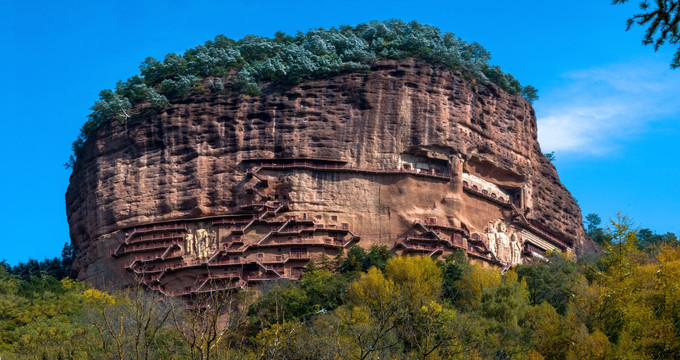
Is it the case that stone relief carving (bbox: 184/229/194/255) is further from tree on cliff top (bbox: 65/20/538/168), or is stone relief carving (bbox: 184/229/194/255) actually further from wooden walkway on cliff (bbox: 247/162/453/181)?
tree on cliff top (bbox: 65/20/538/168)

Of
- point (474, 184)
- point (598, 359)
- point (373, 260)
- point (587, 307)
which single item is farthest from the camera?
point (474, 184)

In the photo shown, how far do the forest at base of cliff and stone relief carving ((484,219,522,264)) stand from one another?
3301mm

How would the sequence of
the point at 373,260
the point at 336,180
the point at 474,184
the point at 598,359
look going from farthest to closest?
the point at 474,184 < the point at 336,180 < the point at 373,260 < the point at 598,359

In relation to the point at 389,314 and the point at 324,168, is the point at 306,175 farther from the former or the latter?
the point at 389,314

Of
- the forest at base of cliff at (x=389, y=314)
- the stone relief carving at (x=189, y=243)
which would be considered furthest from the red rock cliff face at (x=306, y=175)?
the forest at base of cliff at (x=389, y=314)

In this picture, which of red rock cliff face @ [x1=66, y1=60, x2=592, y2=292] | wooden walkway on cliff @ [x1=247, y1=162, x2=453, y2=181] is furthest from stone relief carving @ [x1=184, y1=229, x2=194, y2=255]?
wooden walkway on cliff @ [x1=247, y1=162, x2=453, y2=181]

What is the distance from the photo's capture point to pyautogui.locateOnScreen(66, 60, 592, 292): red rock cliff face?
5162 cm

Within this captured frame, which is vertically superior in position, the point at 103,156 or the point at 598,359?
the point at 103,156

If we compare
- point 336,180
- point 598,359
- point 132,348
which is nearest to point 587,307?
point 598,359

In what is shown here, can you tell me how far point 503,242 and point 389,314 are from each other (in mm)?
39227

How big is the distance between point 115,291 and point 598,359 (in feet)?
97.8

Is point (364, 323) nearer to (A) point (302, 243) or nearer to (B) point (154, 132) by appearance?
(A) point (302, 243)

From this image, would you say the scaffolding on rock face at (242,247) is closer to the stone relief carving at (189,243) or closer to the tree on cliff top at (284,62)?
the stone relief carving at (189,243)

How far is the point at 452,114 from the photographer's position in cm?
5519
